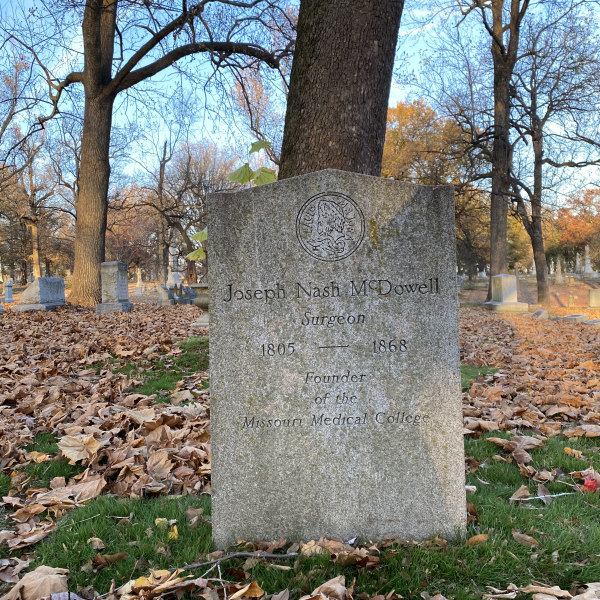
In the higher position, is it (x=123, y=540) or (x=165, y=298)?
(x=165, y=298)

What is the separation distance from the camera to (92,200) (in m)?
13.9

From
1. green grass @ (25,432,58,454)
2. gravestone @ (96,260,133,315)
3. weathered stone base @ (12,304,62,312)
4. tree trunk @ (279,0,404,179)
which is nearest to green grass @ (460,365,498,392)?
tree trunk @ (279,0,404,179)

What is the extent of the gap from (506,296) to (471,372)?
12.3m

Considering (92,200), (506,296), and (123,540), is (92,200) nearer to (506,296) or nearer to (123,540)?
(123,540)

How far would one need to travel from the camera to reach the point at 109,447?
378 centimetres

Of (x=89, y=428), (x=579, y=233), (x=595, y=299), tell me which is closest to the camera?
(x=89, y=428)

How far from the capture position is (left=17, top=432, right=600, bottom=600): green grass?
7.32 feet

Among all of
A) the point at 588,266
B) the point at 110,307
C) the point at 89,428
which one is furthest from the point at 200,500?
the point at 588,266

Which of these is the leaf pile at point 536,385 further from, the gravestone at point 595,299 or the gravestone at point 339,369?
the gravestone at point 595,299

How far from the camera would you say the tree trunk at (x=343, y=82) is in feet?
14.3

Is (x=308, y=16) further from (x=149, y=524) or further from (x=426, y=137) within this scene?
(x=426, y=137)

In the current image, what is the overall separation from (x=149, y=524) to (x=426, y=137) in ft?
106

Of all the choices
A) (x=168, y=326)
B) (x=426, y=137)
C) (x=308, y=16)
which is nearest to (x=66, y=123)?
(x=168, y=326)

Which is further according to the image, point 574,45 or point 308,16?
point 574,45
